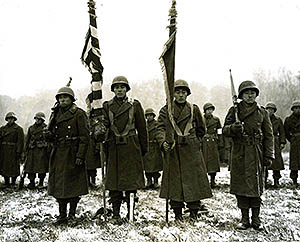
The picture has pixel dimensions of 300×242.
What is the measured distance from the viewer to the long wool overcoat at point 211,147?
11336 millimetres

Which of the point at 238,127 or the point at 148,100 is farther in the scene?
the point at 148,100

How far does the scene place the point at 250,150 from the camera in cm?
608

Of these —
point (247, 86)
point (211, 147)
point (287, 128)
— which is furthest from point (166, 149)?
point (287, 128)

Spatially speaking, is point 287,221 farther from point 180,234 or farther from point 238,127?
point 180,234

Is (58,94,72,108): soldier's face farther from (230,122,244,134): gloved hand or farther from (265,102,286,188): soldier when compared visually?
(265,102,286,188): soldier

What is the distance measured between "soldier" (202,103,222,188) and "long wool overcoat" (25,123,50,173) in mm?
5353

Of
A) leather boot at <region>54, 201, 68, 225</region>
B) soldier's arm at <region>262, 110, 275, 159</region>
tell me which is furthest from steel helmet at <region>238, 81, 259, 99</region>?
leather boot at <region>54, 201, 68, 225</region>

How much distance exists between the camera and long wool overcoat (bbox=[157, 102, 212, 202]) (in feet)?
20.7

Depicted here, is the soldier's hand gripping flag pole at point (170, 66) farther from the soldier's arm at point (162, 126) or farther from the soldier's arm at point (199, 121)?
the soldier's arm at point (199, 121)

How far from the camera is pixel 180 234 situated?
5020 mm

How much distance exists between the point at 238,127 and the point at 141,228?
89.8 inches

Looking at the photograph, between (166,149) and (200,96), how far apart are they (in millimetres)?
30634

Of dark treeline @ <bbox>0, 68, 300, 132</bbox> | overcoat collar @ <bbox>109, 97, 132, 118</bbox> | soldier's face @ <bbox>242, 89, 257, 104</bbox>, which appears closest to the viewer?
soldier's face @ <bbox>242, 89, 257, 104</bbox>

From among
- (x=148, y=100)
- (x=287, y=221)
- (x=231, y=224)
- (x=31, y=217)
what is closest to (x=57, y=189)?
(x=31, y=217)
